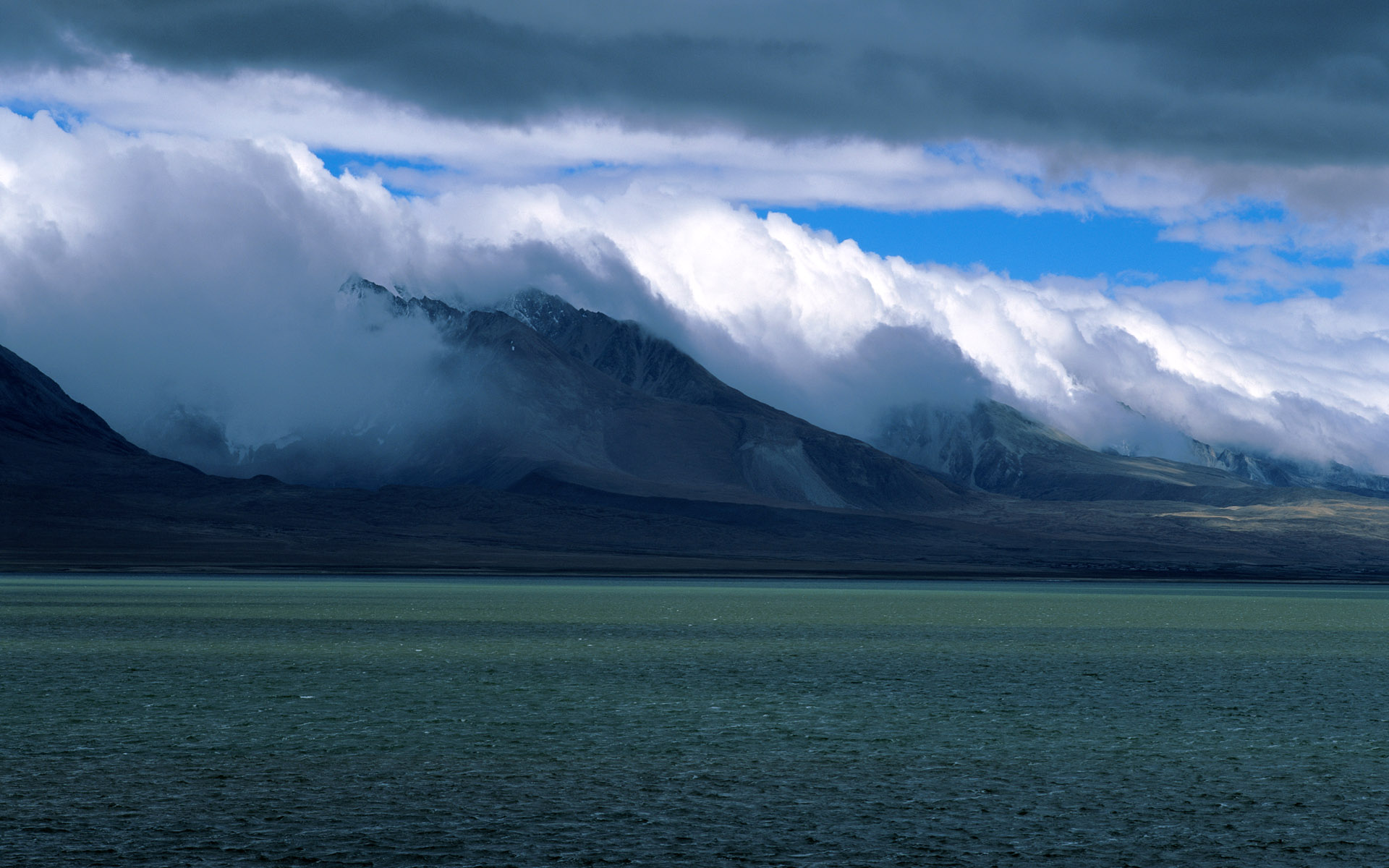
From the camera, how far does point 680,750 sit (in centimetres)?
2428

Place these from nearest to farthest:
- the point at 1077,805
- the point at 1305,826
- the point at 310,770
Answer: the point at 1305,826 → the point at 1077,805 → the point at 310,770

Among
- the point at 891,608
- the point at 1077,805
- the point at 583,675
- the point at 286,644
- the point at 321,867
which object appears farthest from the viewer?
the point at 891,608

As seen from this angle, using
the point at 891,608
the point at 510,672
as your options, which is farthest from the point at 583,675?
the point at 891,608

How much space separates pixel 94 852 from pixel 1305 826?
13635mm

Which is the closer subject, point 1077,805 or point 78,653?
point 1077,805

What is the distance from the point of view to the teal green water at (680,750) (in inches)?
680

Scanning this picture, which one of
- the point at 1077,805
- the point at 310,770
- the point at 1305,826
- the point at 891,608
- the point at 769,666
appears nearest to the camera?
the point at 1305,826

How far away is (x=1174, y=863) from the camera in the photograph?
16.4 meters

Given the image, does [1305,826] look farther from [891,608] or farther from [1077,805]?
[891,608]

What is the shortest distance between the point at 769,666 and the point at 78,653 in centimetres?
1849

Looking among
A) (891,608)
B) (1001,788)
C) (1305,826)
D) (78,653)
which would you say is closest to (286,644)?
(78,653)

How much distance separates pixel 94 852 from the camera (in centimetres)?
1641

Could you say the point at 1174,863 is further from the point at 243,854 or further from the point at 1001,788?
the point at 243,854

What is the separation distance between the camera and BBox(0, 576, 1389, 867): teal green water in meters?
17.3
